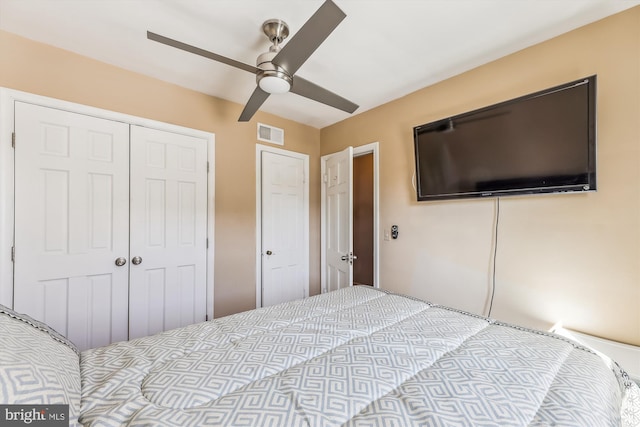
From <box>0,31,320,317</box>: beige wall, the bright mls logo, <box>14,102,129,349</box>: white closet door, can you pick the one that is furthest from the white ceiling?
the bright mls logo

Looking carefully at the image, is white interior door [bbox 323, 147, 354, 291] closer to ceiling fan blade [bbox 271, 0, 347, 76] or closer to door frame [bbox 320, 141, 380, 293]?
door frame [bbox 320, 141, 380, 293]

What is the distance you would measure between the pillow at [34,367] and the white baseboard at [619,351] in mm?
2466

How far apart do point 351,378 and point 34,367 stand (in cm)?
84

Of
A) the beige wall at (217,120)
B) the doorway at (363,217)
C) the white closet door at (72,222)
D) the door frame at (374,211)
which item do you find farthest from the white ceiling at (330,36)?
the doorway at (363,217)

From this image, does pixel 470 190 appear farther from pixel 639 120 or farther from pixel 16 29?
pixel 16 29

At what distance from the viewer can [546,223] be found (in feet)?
5.98

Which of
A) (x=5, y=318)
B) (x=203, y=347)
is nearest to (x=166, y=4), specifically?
(x=5, y=318)

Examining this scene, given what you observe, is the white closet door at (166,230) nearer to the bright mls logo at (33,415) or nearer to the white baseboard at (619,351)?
the bright mls logo at (33,415)

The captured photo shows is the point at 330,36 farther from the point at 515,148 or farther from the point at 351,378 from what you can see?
the point at 351,378

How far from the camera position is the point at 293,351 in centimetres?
106

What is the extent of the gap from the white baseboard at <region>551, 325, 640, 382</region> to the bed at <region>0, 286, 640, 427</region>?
28.2 inches

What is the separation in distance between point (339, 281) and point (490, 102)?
222cm

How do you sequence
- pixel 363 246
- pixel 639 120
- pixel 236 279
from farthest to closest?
pixel 363 246
pixel 236 279
pixel 639 120

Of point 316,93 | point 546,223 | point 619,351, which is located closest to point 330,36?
point 316,93
